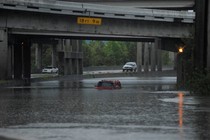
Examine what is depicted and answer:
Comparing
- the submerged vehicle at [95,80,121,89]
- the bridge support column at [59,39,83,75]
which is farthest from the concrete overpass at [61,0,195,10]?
the bridge support column at [59,39,83,75]

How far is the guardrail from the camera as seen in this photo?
50.5 m

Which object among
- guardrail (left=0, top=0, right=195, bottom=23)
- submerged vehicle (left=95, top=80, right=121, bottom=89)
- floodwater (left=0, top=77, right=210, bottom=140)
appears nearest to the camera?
floodwater (left=0, top=77, right=210, bottom=140)

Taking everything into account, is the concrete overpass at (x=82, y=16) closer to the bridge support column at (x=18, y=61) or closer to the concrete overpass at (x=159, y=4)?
the bridge support column at (x=18, y=61)

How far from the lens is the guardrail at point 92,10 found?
5050 cm

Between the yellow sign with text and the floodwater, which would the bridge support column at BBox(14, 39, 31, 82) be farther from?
the floodwater

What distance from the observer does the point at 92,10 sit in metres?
54.0

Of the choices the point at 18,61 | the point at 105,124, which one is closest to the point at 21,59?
the point at 18,61

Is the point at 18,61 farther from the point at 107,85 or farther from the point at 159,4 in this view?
the point at 107,85

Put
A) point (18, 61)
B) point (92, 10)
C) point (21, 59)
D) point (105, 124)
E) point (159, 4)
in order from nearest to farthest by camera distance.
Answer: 1. point (105, 124)
2. point (92, 10)
3. point (159, 4)
4. point (18, 61)
5. point (21, 59)

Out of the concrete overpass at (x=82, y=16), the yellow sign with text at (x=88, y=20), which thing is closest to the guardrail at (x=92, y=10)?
the concrete overpass at (x=82, y=16)

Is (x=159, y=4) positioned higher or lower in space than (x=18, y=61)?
higher

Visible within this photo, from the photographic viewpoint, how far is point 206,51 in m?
32.7

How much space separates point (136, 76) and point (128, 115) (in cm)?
7444

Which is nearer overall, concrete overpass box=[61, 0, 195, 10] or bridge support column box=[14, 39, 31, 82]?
concrete overpass box=[61, 0, 195, 10]
